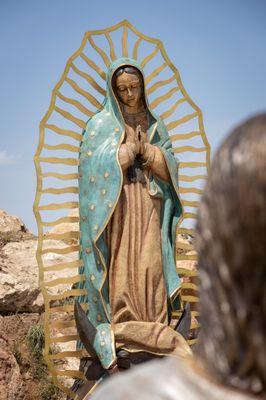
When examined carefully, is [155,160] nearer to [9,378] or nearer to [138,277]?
[138,277]

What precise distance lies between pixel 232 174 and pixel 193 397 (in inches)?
11.1

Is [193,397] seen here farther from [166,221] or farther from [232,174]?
[166,221]

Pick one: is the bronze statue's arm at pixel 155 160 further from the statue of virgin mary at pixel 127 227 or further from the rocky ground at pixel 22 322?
the rocky ground at pixel 22 322

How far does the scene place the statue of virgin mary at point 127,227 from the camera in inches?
205

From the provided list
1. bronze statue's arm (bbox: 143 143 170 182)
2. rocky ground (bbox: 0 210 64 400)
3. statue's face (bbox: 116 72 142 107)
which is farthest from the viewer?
rocky ground (bbox: 0 210 64 400)

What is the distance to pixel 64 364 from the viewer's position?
6.87 m

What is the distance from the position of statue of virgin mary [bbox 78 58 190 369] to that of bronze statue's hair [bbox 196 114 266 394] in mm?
4061

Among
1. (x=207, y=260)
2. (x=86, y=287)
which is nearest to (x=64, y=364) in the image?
(x=86, y=287)

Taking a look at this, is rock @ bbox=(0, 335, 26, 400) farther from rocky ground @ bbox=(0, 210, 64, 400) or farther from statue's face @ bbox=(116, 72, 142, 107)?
statue's face @ bbox=(116, 72, 142, 107)

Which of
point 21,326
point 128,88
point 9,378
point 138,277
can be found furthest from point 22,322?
point 128,88

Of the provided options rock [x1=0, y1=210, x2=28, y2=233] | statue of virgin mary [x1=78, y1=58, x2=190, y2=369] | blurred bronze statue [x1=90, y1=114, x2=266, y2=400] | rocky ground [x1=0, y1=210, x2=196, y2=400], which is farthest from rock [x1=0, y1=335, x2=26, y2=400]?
blurred bronze statue [x1=90, y1=114, x2=266, y2=400]

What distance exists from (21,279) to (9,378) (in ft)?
4.57

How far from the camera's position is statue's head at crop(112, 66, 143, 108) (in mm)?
5672

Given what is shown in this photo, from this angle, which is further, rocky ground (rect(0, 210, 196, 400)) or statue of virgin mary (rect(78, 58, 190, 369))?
rocky ground (rect(0, 210, 196, 400))
